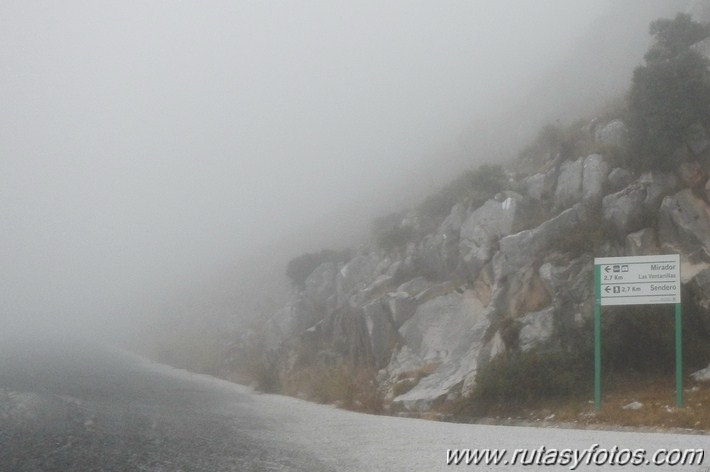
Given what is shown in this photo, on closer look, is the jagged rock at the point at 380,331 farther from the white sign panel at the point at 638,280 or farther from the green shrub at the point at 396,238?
the white sign panel at the point at 638,280

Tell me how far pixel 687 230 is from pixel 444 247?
12.4 m

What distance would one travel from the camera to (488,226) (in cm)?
3175

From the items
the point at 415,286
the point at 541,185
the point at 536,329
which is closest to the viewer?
the point at 536,329

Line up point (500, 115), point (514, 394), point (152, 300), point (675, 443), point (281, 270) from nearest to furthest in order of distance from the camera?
1. point (675, 443)
2. point (514, 394)
3. point (500, 115)
4. point (281, 270)
5. point (152, 300)

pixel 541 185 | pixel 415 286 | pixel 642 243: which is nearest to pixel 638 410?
pixel 642 243

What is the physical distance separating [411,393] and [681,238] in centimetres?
1089

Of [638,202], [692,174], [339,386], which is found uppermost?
A: [692,174]

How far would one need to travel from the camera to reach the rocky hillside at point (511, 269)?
23.5 meters

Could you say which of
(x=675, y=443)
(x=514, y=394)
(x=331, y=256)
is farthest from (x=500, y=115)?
(x=675, y=443)

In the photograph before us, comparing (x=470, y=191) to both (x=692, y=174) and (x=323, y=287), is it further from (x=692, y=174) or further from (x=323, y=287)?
(x=323, y=287)

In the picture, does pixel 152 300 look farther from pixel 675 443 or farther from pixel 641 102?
pixel 675 443

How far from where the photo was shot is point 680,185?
25.0m

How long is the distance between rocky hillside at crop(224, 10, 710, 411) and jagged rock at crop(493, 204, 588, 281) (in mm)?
61

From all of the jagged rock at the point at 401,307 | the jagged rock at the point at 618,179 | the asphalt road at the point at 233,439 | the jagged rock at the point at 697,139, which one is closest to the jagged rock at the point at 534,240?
the jagged rock at the point at 618,179
